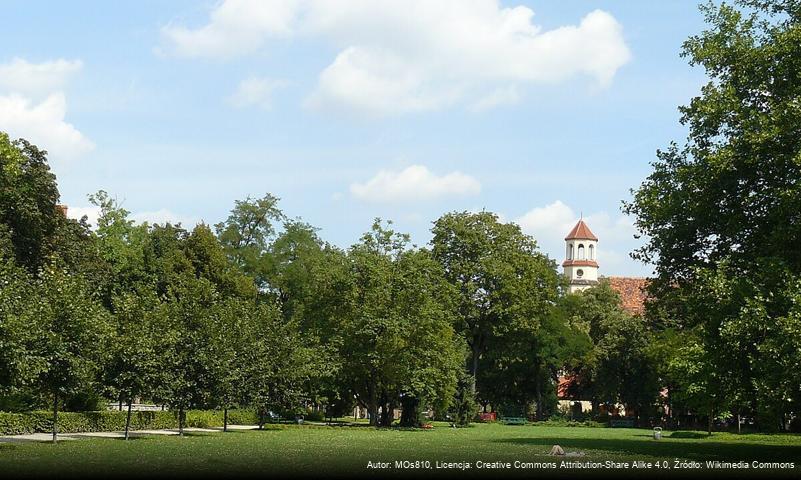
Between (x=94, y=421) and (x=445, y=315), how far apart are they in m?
28.5

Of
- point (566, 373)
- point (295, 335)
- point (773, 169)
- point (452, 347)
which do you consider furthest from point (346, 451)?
point (566, 373)

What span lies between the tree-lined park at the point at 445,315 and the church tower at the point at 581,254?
2760 inches

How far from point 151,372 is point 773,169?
1048 inches

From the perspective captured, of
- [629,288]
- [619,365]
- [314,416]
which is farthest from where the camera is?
[629,288]

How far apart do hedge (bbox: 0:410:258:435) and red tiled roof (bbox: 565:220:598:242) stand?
419 ft

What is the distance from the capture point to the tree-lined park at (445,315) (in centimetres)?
3134

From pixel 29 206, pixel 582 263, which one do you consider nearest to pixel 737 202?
pixel 29 206

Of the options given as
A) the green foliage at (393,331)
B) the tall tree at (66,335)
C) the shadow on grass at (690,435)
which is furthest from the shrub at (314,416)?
the tall tree at (66,335)

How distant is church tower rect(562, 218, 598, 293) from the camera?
177750mm

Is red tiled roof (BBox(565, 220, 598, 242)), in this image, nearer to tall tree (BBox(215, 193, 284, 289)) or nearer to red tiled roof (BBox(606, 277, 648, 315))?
red tiled roof (BBox(606, 277, 648, 315))

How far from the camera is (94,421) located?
155ft

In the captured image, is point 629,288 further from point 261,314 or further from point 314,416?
point 261,314

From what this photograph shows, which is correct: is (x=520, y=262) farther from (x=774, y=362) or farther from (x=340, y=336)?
(x=774, y=362)

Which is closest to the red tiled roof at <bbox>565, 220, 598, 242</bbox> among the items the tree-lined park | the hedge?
the tree-lined park
